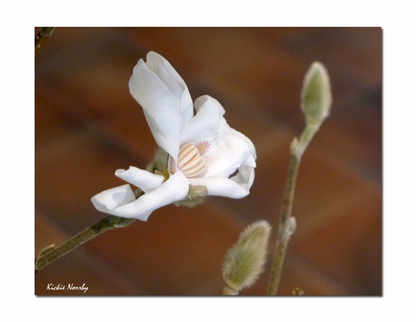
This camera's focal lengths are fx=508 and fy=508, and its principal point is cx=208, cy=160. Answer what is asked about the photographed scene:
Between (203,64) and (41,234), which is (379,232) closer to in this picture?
(203,64)

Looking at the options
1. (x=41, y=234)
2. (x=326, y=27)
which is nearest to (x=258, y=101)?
(x=326, y=27)

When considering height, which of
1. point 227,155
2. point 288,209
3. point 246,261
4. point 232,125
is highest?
point 232,125

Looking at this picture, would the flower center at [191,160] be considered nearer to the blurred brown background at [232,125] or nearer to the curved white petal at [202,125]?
the curved white petal at [202,125]

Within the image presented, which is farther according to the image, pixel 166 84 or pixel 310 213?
pixel 310 213

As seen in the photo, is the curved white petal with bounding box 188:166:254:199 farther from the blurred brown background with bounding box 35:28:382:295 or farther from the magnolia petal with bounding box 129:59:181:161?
the blurred brown background with bounding box 35:28:382:295

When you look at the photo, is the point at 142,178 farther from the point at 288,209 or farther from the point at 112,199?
the point at 288,209

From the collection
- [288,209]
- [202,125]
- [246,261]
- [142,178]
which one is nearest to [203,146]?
[202,125]

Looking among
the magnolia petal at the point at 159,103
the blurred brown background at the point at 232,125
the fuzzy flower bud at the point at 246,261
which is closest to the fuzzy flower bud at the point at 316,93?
the blurred brown background at the point at 232,125
